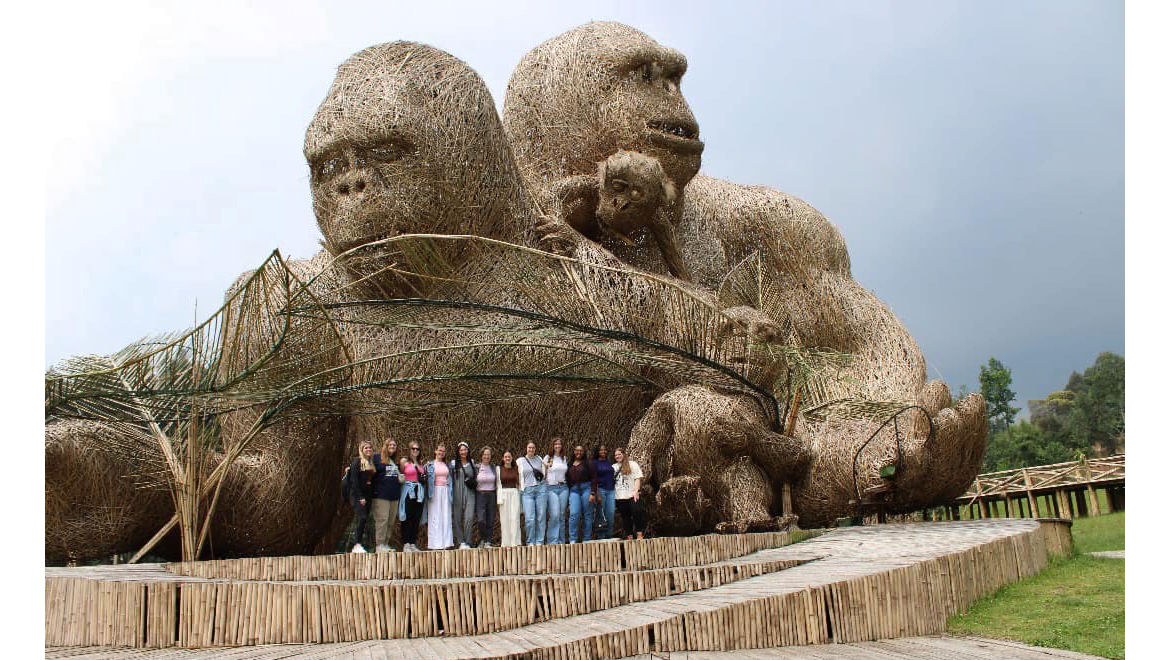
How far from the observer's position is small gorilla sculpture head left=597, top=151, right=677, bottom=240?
11.1 metres

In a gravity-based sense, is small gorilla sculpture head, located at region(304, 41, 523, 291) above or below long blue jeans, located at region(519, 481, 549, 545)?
above

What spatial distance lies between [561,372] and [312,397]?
6.89 feet

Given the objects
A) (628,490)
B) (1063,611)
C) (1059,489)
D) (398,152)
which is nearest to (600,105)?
(398,152)

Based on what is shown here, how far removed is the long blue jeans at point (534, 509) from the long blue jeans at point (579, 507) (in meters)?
0.24

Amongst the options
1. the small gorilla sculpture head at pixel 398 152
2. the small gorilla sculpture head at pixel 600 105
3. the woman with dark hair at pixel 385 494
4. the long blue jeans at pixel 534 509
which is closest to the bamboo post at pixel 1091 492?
the small gorilla sculpture head at pixel 600 105

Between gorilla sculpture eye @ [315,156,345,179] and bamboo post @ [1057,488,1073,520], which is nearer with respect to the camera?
gorilla sculpture eye @ [315,156,345,179]

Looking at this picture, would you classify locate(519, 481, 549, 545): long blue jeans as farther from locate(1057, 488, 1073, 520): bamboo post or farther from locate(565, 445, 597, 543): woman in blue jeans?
locate(1057, 488, 1073, 520): bamboo post

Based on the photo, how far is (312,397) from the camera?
30.6 feet

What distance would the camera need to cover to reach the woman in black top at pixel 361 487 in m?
8.66

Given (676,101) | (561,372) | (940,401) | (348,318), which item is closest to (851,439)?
(940,401)

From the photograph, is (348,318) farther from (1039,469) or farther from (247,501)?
(1039,469)

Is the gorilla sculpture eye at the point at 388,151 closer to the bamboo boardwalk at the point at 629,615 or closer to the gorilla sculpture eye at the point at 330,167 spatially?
the gorilla sculpture eye at the point at 330,167

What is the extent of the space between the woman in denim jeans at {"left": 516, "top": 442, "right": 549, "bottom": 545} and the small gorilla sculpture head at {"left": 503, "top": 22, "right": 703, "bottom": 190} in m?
4.15

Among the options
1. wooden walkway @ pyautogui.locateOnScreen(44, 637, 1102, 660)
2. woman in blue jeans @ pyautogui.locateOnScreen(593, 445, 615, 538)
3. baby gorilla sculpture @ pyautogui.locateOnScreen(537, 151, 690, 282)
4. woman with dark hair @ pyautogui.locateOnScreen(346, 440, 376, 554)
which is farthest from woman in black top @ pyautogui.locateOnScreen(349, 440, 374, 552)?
wooden walkway @ pyautogui.locateOnScreen(44, 637, 1102, 660)
